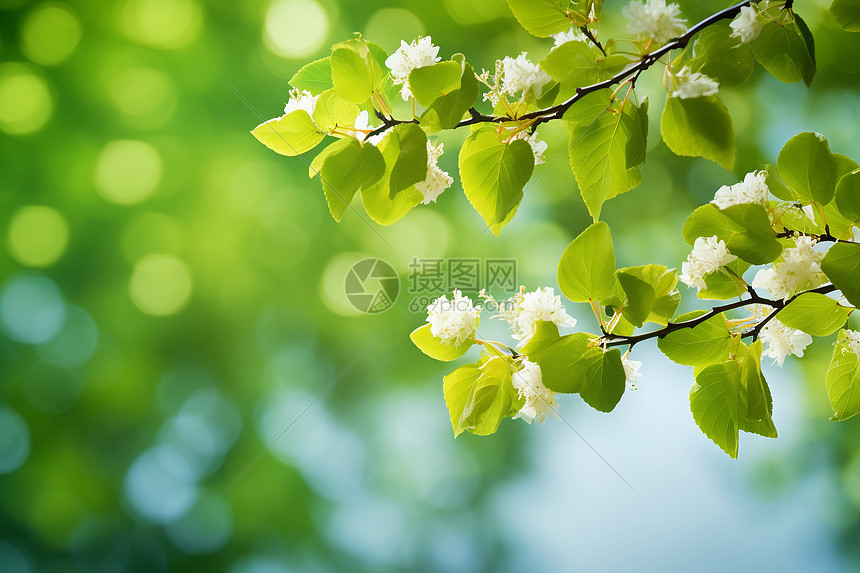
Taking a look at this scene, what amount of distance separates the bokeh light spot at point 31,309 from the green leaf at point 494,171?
1.15 metres

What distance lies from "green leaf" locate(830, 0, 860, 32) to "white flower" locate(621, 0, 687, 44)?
11 centimetres

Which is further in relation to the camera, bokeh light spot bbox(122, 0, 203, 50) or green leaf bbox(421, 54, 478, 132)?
bokeh light spot bbox(122, 0, 203, 50)

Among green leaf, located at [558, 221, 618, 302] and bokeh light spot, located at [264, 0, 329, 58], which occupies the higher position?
green leaf, located at [558, 221, 618, 302]

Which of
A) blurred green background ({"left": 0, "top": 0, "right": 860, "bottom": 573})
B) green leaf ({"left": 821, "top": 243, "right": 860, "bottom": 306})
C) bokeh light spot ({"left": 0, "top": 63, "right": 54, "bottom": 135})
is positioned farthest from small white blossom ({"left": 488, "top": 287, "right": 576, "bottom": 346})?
Answer: bokeh light spot ({"left": 0, "top": 63, "right": 54, "bottom": 135})

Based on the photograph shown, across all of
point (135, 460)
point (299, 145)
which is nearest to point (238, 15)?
point (135, 460)

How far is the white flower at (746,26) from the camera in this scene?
25cm

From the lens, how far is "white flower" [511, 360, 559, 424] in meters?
0.27

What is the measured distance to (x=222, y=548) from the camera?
3.76ft

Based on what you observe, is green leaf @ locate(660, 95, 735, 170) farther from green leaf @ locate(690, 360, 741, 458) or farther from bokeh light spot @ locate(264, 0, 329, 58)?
bokeh light spot @ locate(264, 0, 329, 58)

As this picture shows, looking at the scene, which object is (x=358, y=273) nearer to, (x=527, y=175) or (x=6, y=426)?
(x=6, y=426)

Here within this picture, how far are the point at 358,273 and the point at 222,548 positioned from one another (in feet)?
1.88

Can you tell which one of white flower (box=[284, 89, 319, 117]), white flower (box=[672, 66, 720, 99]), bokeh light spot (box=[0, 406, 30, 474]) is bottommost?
bokeh light spot (box=[0, 406, 30, 474])

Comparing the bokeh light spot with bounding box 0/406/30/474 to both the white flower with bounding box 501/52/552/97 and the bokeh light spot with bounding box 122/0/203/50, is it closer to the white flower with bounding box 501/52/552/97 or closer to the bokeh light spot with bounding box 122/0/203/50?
the bokeh light spot with bounding box 122/0/203/50

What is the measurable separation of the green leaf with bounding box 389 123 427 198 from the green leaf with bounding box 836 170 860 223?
0.58 feet
